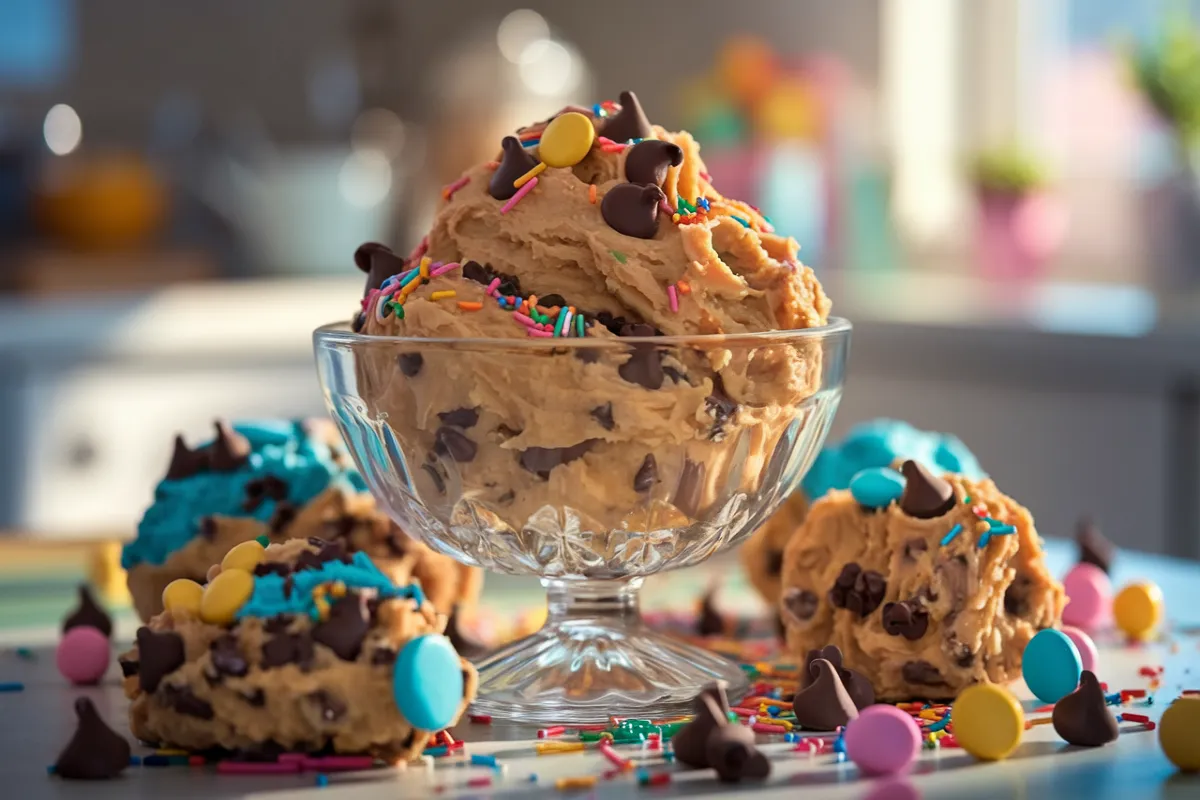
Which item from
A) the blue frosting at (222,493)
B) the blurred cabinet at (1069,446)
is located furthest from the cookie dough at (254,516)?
the blurred cabinet at (1069,446)

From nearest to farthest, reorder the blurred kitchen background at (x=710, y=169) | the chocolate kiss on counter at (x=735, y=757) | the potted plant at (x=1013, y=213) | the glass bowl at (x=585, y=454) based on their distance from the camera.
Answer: the chocolate kiss on counter at (x=735, y=757), the glass bowl at (x=585, y=454), the blurred kitchen background at (x=710, y=169), the potted plant at (x=1013, y=213)

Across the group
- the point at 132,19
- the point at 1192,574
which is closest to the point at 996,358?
the point at 1192,574

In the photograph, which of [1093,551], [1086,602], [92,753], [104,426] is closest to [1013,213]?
[104,426]

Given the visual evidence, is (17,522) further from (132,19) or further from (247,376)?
(132,19)

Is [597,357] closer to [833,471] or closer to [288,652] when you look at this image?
[288,652]

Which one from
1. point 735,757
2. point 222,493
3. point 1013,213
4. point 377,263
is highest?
point 1013,213

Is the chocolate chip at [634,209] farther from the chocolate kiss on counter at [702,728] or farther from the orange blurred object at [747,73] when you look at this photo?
the orange blurred object at [747,73]
